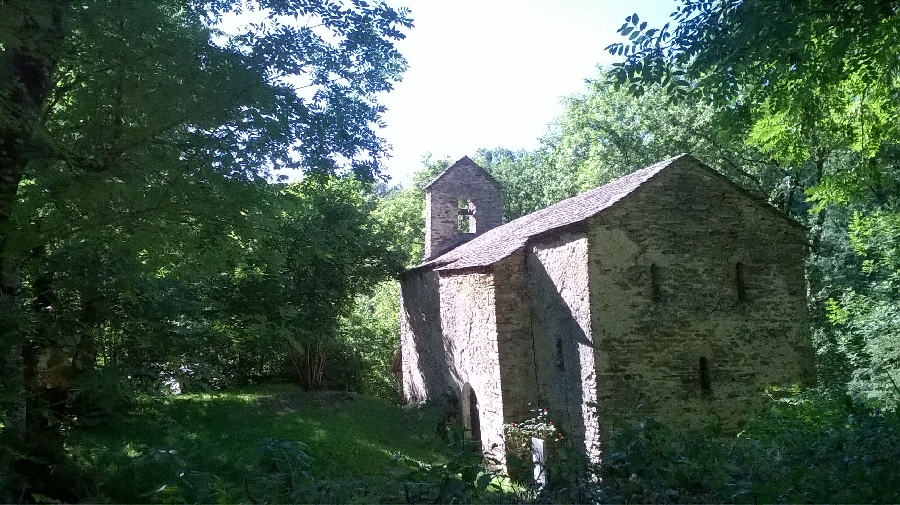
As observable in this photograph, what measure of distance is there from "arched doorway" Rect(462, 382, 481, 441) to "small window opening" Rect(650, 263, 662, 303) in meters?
4.84

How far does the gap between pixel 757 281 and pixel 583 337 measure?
121 inches

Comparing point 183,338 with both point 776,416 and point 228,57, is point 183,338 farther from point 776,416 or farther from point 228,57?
point 776,416

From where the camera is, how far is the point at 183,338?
24.6ft

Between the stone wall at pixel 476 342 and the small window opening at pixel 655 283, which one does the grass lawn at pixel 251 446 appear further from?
the small window opening at pixel 655 283

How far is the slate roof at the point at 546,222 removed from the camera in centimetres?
1011

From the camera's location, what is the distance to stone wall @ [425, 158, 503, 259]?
714 inches

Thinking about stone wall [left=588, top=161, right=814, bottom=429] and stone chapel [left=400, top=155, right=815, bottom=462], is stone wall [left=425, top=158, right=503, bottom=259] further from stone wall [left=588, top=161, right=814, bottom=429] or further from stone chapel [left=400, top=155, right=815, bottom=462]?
A: stone wall [left=588, top=161, right=814, bottom=429]

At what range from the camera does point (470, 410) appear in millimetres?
13617

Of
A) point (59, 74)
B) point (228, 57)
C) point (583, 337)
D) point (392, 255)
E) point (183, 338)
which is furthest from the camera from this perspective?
point (392, 255)

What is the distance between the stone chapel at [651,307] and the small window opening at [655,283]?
0.06 feet

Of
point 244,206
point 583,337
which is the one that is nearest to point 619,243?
point 583,337

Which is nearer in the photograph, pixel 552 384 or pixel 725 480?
pixel 725 480

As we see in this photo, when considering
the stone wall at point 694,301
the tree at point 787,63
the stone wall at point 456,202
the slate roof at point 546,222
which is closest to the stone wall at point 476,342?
the slate roof at point 546,222

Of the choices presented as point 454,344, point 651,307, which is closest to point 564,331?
point 651,307
